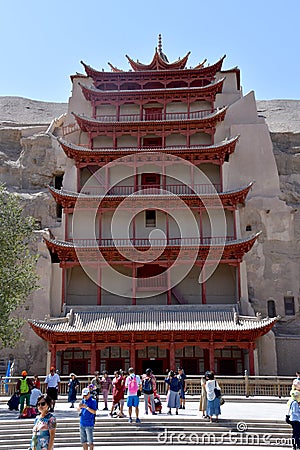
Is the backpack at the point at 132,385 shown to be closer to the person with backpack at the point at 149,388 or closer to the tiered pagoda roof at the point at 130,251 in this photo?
the person with backpack at the point at 149,388

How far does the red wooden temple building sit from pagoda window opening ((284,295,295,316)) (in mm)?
3284

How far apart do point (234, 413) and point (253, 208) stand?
1853 centimetres

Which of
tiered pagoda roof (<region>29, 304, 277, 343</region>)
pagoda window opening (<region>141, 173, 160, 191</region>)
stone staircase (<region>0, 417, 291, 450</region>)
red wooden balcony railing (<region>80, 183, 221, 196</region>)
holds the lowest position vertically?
stone staircase (<region>0, 417, 291, 450</region>)

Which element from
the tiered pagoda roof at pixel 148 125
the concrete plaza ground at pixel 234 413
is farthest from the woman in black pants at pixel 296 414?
Result: the tiered pagoda roof at pixel 148 125

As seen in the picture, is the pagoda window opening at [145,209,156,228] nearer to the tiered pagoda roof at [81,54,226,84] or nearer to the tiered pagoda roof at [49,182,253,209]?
the tiered pagoda roof at [49,182,253,209]

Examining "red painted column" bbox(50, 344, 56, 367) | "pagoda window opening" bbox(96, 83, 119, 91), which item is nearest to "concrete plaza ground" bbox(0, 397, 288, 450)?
"red painted column" bbox(50, 344, 56, 367)

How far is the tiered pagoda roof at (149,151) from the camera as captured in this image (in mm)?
31922

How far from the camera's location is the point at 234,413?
16.1m

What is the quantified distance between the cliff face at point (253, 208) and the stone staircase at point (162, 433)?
1514 cm

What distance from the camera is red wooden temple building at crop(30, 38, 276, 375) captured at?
86.6 feet

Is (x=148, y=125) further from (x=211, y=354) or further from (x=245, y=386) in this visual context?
(x=245, y=386)

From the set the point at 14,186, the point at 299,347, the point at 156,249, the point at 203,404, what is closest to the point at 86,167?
the point at 14,186

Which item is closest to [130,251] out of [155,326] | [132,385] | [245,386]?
[155,326]

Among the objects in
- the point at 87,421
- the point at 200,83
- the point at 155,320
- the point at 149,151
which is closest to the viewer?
the point at 87,421
